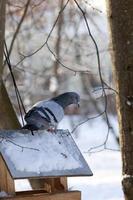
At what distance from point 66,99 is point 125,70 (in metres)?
1.35

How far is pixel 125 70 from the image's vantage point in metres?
2.67

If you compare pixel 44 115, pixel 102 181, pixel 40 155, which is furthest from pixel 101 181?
pixel 40 155

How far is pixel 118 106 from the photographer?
9.09ft

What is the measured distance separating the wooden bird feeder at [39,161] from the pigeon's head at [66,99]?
94cm

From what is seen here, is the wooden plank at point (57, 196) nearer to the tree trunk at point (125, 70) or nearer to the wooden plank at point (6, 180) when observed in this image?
the wooden plank at point (6, 180)

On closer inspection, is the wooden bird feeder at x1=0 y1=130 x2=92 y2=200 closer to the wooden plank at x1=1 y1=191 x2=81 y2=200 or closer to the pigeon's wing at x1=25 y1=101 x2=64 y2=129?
the wooden plank at x1=1 y1=191 x2=81 y2=200

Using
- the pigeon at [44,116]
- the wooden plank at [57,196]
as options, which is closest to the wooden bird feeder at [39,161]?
the wooden plank at [57,196]

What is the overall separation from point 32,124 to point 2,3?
733 mm

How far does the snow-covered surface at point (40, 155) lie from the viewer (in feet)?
8.81

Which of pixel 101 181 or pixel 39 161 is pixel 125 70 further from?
pixel 101 181

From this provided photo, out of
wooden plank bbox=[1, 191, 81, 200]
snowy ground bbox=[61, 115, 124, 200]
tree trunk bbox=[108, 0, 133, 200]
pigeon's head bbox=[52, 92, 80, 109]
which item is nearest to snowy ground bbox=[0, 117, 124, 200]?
snowy ground bbox=[61, 115, 124, 200]

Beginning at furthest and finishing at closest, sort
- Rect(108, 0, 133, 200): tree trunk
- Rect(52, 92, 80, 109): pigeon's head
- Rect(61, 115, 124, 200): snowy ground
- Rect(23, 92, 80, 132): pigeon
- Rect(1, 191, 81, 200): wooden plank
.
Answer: Rect(61, 115, 124, 200): snowy ground → Rect(52, 92, 80, 109): pigeon's head → Rect(23, 92, 80, 132): pigeon → Rect(1, 191, 81, 200): wooden plank → Rect(108, 0, 133, 200): tree trunk

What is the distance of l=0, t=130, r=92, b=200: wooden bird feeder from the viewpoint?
2680 millimetres

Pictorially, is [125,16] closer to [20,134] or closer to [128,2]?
[128,2]
